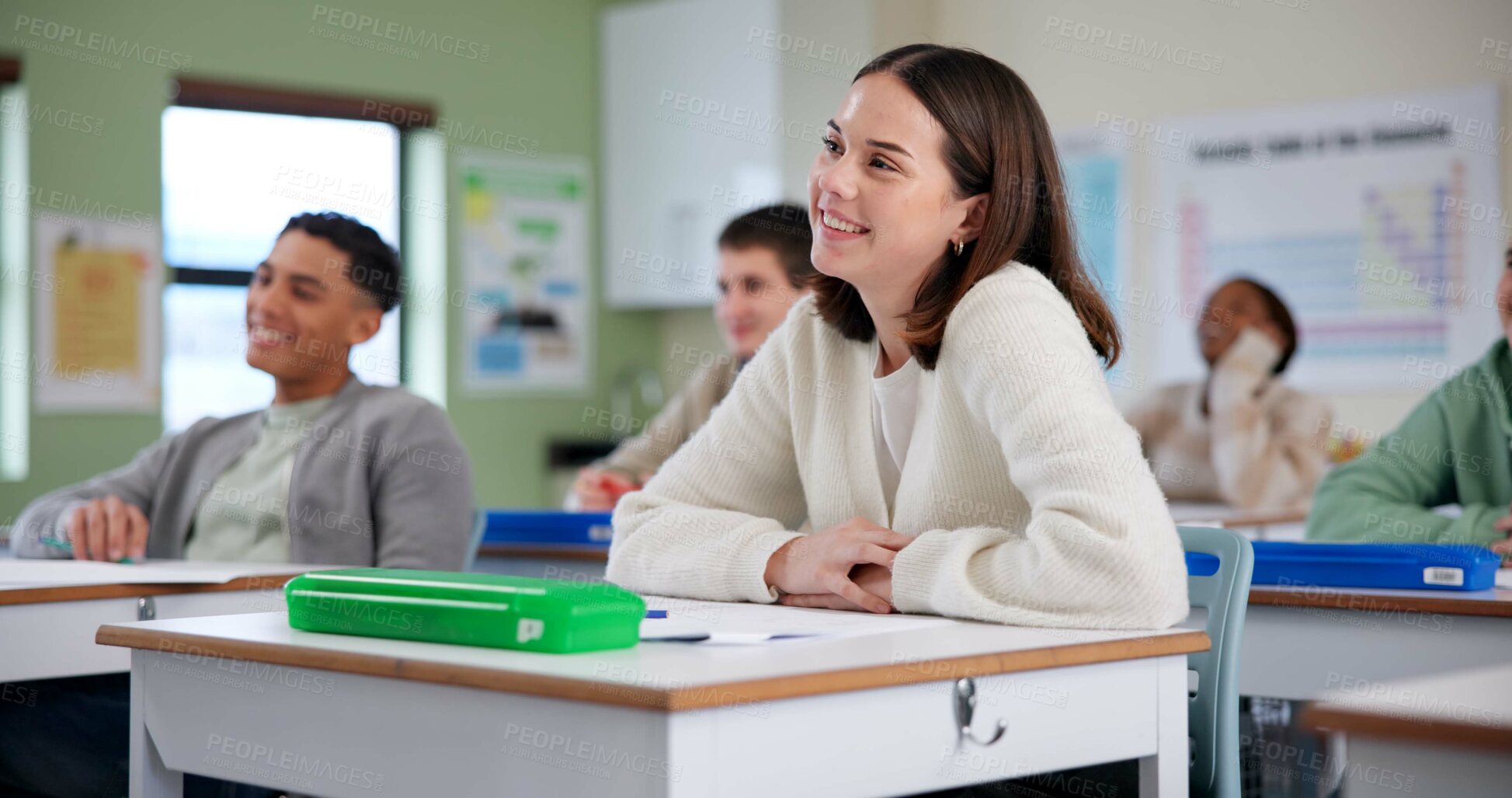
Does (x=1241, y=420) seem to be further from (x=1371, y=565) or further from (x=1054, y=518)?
(x=1054, y=518)

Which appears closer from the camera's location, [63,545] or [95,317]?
[63,545]

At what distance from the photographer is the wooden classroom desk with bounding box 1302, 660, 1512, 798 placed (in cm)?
79

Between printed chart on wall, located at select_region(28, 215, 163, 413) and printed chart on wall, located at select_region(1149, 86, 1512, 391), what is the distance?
11.3 feet

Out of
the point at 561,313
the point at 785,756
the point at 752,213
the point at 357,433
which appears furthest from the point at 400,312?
the point at 785,756

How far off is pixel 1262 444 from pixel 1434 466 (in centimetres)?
189

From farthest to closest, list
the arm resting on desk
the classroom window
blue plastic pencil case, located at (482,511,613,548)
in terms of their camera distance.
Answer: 1. the classroom window
2. blue plastic pencil case, located at (482,511,613,548)
3. the arm resting on desk

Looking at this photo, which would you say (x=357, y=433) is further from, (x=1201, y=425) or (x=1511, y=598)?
(x=1201, y=425)

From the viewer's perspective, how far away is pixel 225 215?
17.9 feet

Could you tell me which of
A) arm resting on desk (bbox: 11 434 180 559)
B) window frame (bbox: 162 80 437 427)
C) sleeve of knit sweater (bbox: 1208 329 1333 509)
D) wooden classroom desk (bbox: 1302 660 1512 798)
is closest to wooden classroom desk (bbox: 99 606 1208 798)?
wooden classroom desk (bbox: 1302 660 1512 798)

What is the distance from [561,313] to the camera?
634cm

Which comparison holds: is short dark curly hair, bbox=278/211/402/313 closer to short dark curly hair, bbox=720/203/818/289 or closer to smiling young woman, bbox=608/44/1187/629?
short dark curly hair, bbox=720/203/818/289

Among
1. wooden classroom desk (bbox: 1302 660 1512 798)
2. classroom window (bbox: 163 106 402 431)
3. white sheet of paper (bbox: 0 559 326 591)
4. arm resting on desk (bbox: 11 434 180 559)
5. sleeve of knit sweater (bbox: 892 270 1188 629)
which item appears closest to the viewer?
wooden classroom desk (bbox: 1302 660 1512 798)

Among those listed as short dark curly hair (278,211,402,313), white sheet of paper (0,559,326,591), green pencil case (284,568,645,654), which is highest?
short dark curly hair (278,211,402,313)

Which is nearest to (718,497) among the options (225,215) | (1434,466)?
(1434,466)
